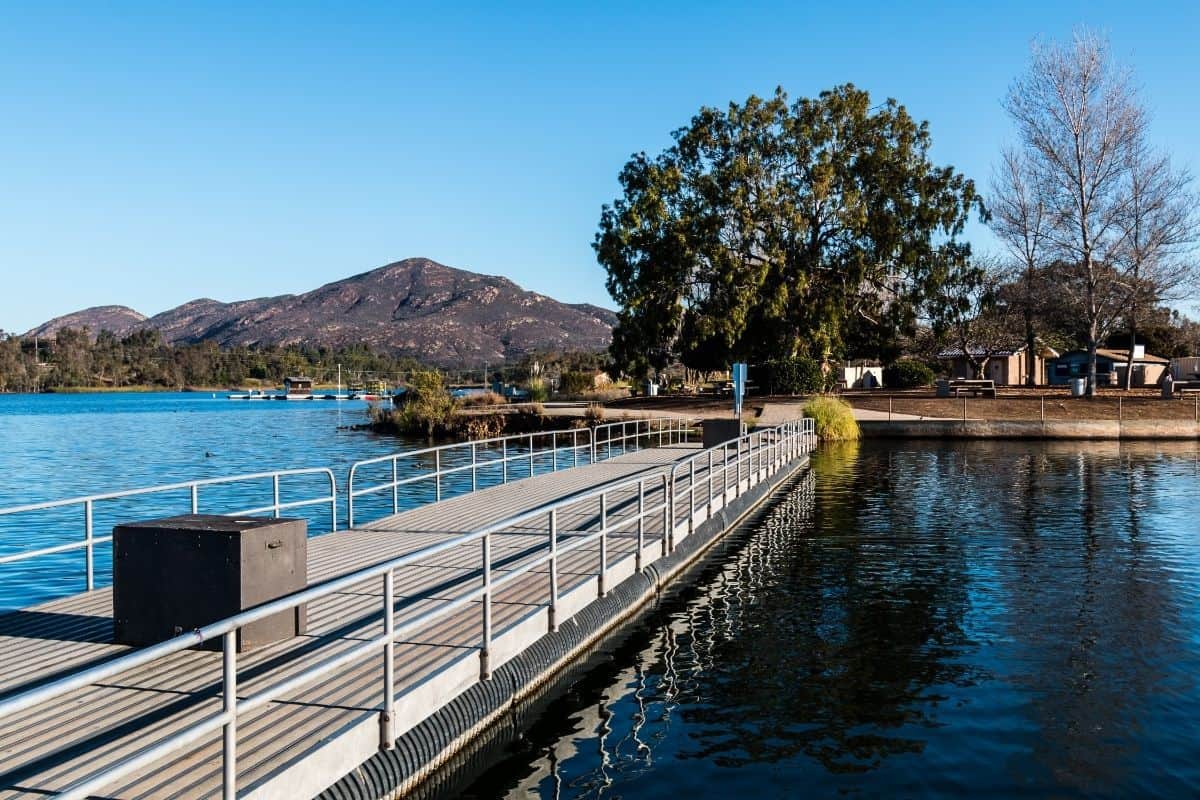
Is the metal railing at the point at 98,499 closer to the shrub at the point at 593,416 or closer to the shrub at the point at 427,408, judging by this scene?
the shrub at the point at 593,416

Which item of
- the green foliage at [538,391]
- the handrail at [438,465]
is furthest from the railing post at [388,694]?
the green foliage at [538,391]

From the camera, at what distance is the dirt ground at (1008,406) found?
47719 mm

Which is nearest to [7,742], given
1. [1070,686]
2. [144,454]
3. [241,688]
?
[241,688]

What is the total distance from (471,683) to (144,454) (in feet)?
139

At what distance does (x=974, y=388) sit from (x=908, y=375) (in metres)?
12.9

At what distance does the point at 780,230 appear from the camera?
5447cm

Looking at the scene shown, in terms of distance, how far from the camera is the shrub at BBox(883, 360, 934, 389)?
7094cm

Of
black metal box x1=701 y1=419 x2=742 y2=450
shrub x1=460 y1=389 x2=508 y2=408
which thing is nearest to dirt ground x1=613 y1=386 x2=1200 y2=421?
shrub x1=460 y1=389 x2=508 y2=408

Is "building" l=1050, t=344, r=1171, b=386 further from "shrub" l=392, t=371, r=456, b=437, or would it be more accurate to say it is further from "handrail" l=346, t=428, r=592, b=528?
"handrail" l=346, t=428, r=592, b=528

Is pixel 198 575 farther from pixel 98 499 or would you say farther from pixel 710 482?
pixel 710 482

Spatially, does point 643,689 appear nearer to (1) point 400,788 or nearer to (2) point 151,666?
(1) point 400,788

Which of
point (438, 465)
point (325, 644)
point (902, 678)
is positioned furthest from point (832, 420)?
point (325, 644)

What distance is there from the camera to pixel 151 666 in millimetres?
7363

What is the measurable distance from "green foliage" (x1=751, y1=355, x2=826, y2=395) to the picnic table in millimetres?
8535
